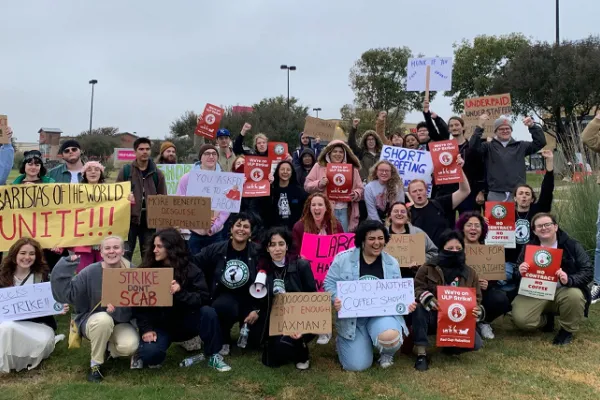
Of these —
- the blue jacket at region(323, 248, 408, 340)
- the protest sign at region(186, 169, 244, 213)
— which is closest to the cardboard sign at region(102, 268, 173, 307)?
the blue jacket at region(323, 248, 408, 340)

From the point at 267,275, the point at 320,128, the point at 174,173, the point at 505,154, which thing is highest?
the point at 320,128

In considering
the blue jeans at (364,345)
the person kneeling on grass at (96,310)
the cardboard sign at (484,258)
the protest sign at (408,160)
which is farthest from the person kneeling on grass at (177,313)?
the protest sign at (408,160)

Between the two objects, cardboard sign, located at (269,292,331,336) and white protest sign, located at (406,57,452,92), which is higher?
white protest sign, located at (406,57,452,92)

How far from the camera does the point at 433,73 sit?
8883mm

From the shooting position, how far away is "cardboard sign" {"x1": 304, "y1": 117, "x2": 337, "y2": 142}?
10.1 meters

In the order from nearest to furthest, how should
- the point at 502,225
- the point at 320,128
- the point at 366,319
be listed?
the point at 366,319 < the point at 502,225 < the point at 320,128

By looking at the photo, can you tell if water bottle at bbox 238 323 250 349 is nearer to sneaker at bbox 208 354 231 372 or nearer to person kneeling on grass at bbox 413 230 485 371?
sneaker at bbox 208 354 231 372

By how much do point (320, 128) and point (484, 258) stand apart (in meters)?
5.14

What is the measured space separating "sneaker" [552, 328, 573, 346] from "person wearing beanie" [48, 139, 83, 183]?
602cm

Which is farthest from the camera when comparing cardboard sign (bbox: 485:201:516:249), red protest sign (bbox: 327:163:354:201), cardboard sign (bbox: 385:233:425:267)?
red protest sign (bbox: 327:163:354:201)

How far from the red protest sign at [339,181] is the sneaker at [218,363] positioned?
9.39ft

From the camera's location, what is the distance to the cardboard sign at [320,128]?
398 inches

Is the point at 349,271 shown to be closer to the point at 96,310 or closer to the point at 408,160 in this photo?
the point at 96,310

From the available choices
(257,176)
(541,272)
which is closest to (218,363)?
(257,176)
